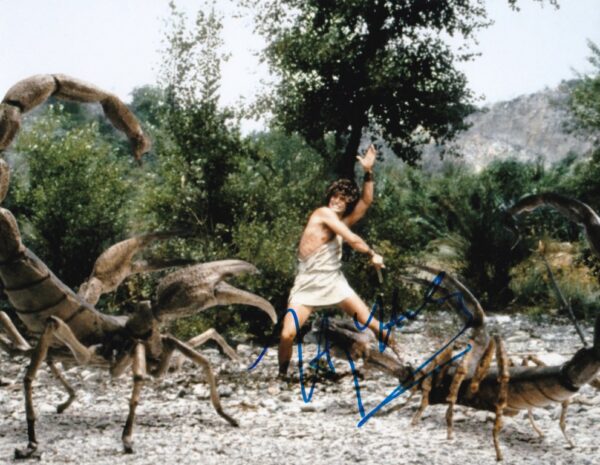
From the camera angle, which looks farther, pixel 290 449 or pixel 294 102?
pixel 294 102

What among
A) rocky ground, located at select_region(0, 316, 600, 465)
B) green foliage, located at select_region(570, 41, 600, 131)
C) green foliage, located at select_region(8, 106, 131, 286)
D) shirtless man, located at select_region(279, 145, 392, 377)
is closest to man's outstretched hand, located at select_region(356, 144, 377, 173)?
shirtless man, located at select_region(279, 145, 392, 377)

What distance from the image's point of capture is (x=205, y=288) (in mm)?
3438

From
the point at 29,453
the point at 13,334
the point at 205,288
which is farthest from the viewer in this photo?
the point at 13,334

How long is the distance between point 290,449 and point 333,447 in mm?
218

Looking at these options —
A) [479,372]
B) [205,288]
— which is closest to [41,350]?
[205,288]

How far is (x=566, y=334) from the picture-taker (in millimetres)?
9477

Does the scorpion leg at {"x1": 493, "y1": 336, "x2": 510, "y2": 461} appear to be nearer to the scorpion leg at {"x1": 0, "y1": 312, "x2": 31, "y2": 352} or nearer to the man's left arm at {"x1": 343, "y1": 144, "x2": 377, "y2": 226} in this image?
the man's left arm at {"x1": 343, "y1": 144, "x2": 377, "y2": 226}

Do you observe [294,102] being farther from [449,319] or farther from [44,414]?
[44,414]

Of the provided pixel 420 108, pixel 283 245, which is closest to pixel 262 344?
pixel 283 245

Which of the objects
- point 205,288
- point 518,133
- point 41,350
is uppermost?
point 518,133

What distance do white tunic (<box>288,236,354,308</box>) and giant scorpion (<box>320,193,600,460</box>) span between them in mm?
169

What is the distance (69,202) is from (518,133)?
90.5ft

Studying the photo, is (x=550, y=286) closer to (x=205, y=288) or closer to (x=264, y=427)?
(x=264, y=427)

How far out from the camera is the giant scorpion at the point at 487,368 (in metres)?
2.83
